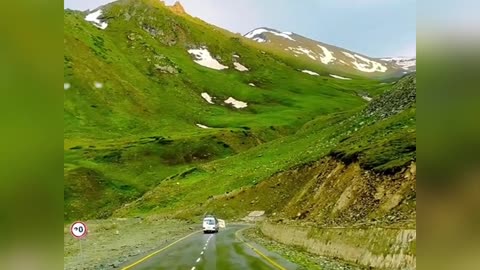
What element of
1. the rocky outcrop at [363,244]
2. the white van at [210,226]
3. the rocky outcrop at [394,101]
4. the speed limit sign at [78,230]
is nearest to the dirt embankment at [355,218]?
the rocky outcrop at [363,244]

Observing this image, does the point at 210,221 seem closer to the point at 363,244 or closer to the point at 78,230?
the point at 363,244

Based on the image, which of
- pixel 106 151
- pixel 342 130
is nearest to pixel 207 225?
pixel 342 130

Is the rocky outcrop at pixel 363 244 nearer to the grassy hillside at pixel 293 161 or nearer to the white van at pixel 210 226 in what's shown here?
the grassy hillside at pixel 293 161

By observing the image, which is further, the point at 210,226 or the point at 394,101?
the point at 394,101

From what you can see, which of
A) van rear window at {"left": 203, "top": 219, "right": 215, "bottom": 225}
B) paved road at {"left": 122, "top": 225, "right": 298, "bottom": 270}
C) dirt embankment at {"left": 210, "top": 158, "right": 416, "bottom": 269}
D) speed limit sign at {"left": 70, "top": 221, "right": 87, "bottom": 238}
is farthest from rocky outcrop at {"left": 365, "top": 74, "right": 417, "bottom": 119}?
speed limit sign at {"left": 70, "top": 221, "right": 87, "bottom": 238}

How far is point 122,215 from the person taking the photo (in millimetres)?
117125

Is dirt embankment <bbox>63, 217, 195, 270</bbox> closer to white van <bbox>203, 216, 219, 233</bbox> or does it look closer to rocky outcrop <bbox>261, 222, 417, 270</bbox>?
white van <bbox>203, 216, 219, 233</bbox>

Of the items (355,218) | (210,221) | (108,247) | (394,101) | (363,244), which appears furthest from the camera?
(394,101)

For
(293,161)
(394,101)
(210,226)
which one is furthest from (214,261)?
(293,161)

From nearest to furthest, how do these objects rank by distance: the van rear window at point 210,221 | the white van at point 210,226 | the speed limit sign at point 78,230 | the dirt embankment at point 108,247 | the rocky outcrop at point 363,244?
the rocky outcrop at point 363,244
the speed limit sign at point 78,230
the dirt embankment at point 108,247
the white van at point 210,226
the van rear window at point 210,221

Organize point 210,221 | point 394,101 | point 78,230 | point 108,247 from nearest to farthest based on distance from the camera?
point 78,230
point 108,247
point 210,221
point 394,101

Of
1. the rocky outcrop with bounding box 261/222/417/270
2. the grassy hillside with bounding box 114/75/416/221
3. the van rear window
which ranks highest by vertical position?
the grassy hillside with bounding box 114/75/416/221
